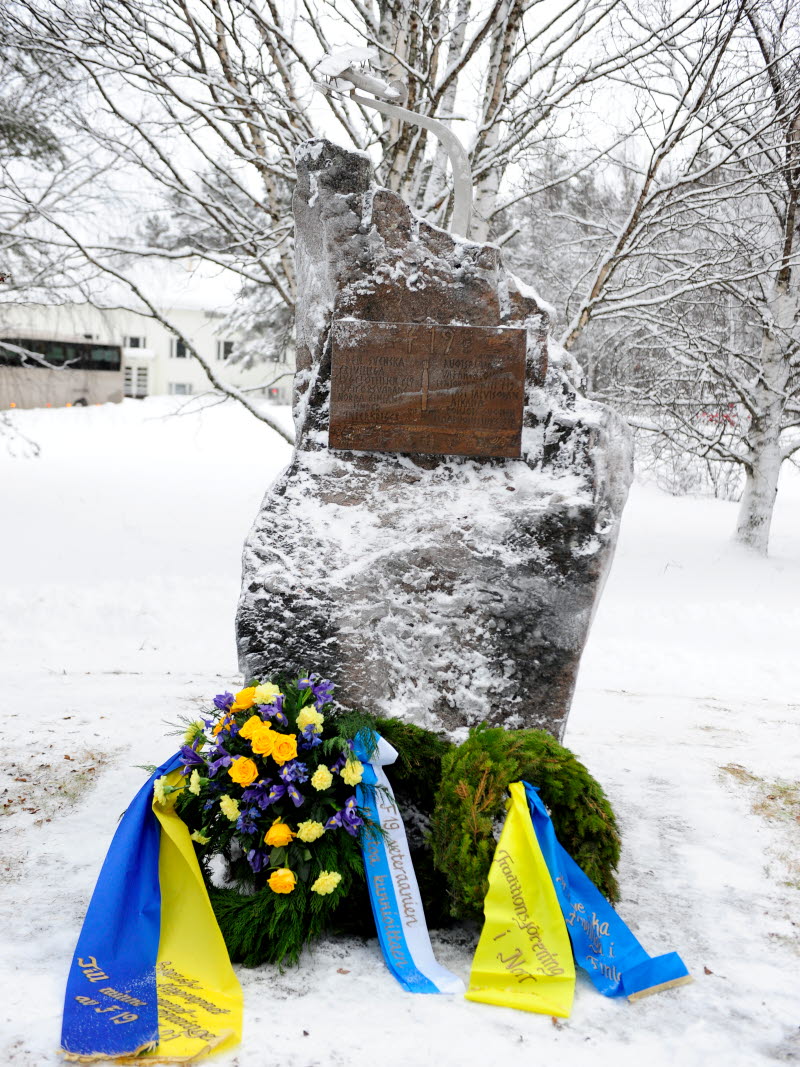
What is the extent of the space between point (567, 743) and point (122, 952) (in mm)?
3481

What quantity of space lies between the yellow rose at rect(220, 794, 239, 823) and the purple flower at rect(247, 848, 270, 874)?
0.41 feet

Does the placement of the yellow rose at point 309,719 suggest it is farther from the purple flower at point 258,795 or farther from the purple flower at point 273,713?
the purple flower at point 258,795

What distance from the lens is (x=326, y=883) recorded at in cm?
289

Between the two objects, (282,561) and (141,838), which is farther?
(282,561)

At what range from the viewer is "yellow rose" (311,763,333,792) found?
2.98 m

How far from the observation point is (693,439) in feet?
37.2

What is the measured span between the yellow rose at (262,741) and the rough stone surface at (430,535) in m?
0.46

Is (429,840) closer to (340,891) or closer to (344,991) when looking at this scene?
(340,891)

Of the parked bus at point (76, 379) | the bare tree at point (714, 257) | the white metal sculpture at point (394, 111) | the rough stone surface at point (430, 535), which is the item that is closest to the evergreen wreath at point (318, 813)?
the rough stone surface at point (430, 535)

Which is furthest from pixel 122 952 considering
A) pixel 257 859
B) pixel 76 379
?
pixel 76 379

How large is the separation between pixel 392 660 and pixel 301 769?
658mm

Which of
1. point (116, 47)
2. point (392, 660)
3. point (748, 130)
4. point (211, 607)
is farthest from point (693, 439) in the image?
point (392, 660)

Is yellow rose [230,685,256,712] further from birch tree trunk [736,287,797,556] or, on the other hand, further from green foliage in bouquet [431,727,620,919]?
birch tree trunk [736,287,797,556]

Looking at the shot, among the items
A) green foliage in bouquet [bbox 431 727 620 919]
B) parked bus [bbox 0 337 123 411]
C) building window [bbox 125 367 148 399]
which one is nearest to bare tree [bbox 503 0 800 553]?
green foliage in bouquet [bbox 431 727 620 919]
